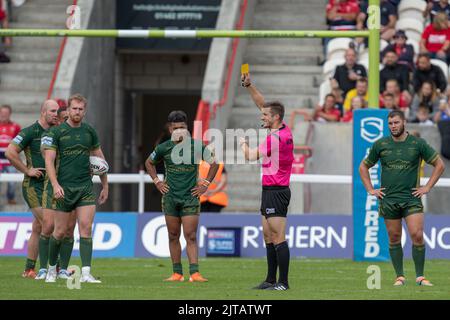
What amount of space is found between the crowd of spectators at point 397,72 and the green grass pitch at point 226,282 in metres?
4.69

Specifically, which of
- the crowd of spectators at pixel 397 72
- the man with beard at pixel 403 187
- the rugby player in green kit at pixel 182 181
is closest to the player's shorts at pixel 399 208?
the man with beard at pixel 403 187

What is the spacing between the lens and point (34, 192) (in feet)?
53.1

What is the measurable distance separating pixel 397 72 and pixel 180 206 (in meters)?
10.1

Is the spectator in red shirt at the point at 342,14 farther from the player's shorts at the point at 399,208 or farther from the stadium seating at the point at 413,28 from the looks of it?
the player's shorts at the point at 399,208

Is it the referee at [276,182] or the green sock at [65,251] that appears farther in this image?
the green sock at [65,251]

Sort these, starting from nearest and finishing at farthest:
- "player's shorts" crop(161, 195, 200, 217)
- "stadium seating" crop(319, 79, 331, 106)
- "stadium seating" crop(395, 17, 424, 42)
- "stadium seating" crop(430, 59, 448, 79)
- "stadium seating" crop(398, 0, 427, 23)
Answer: "player's shorts" crop(161, 195, 200, 217) < "stadium seating" crop(430, 59, 448, 79) < "stadium seating" crop(319, 79, 331, 106) < "stadium seating" crop(395, 17, 424, 42) < "stadium seating" crop(398, 0, 427, 23)

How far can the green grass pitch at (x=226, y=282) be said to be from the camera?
13.4 m

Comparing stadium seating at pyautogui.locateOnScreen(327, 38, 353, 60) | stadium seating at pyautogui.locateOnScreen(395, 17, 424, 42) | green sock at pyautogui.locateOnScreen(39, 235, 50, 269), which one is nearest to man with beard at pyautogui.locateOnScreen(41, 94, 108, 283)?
green sock at pyautogui.locateOnScreen(39, 235, 50, 269)

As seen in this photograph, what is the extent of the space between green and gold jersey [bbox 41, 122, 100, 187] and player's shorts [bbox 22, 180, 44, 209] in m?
1.16

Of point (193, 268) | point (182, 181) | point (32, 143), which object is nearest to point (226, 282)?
point (193, 268)

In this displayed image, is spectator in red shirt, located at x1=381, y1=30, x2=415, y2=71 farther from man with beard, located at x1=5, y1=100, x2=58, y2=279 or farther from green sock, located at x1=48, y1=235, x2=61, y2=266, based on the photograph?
green sock, located at x1=48, y1=235, x2=61, y2=266

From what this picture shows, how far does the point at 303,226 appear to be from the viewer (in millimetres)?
20516

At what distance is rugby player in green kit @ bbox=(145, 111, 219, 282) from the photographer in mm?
15320
